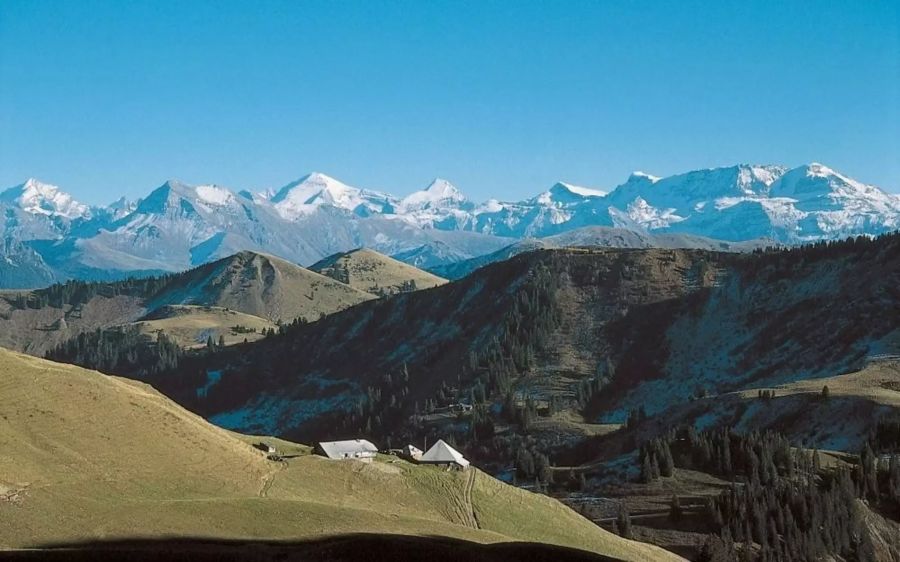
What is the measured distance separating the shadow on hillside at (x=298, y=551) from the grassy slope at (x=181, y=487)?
482 centimetres

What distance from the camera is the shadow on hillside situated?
200 feet

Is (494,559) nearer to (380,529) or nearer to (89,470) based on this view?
(380,529)

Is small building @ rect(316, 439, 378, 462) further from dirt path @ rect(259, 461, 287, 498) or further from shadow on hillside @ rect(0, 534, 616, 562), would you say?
shadow on hillside @ rect(0, 534, 616, 562)

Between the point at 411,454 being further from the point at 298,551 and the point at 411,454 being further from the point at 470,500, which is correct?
the point at 298,551

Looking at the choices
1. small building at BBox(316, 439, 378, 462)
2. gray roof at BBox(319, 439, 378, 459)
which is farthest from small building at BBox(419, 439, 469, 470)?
gray roof at BBox(319, 439, 378, 459)

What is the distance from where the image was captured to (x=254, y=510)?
3228 inches

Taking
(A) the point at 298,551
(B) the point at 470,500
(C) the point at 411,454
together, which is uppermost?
(A) the point at 298,551

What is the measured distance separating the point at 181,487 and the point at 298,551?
1131 inches

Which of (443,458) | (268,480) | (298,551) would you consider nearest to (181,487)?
(268,480)

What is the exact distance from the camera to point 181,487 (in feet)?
292

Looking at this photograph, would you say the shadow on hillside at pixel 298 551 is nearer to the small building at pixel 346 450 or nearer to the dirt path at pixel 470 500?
the dirt path at pixel 470 500

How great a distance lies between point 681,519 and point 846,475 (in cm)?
2510

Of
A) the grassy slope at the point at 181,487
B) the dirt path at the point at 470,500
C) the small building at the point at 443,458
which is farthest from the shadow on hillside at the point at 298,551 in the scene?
the small building at the point at 443,458

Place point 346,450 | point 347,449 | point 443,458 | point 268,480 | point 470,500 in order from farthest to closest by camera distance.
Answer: point 347,449, point 346,450, point 443,458, point 470,500, point 268,480
